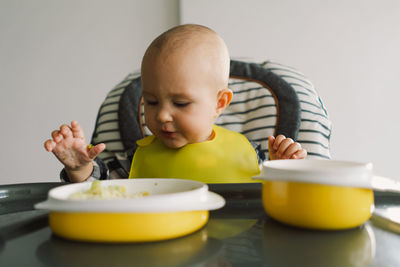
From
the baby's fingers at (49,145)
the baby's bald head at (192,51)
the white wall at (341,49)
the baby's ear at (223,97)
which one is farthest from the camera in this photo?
the white wall at (341,49)

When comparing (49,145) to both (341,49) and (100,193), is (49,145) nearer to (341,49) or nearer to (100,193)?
(100,193)

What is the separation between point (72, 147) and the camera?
3.15ft

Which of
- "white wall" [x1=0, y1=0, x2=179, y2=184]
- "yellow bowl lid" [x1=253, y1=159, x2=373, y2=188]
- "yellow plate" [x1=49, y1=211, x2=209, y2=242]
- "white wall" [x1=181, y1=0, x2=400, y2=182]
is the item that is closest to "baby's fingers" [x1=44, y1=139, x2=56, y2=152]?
"yellow plate" [x1=49, y1=211, x2=209, y2=242]

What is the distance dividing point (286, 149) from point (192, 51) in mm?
373

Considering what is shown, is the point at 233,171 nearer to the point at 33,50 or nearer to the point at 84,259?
the point at 84,259

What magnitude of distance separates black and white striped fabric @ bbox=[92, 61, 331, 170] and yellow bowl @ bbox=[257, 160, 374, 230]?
745 mm

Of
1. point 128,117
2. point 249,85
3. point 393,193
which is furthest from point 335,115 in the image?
point 393,193

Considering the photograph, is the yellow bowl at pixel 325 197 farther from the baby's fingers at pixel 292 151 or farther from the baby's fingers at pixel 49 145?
the baby's fingers at pixel 49 145

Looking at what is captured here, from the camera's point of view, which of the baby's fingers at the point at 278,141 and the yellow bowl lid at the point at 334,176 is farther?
the baby's fingers at the point at 278,141

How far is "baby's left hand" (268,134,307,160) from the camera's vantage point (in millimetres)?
913

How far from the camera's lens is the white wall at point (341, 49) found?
228cm

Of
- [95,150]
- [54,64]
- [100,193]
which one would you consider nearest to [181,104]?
[95,150]

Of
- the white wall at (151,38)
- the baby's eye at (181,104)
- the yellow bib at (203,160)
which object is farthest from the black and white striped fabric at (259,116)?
the white wall at (151,38)

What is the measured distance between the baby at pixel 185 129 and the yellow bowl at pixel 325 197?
418mm
